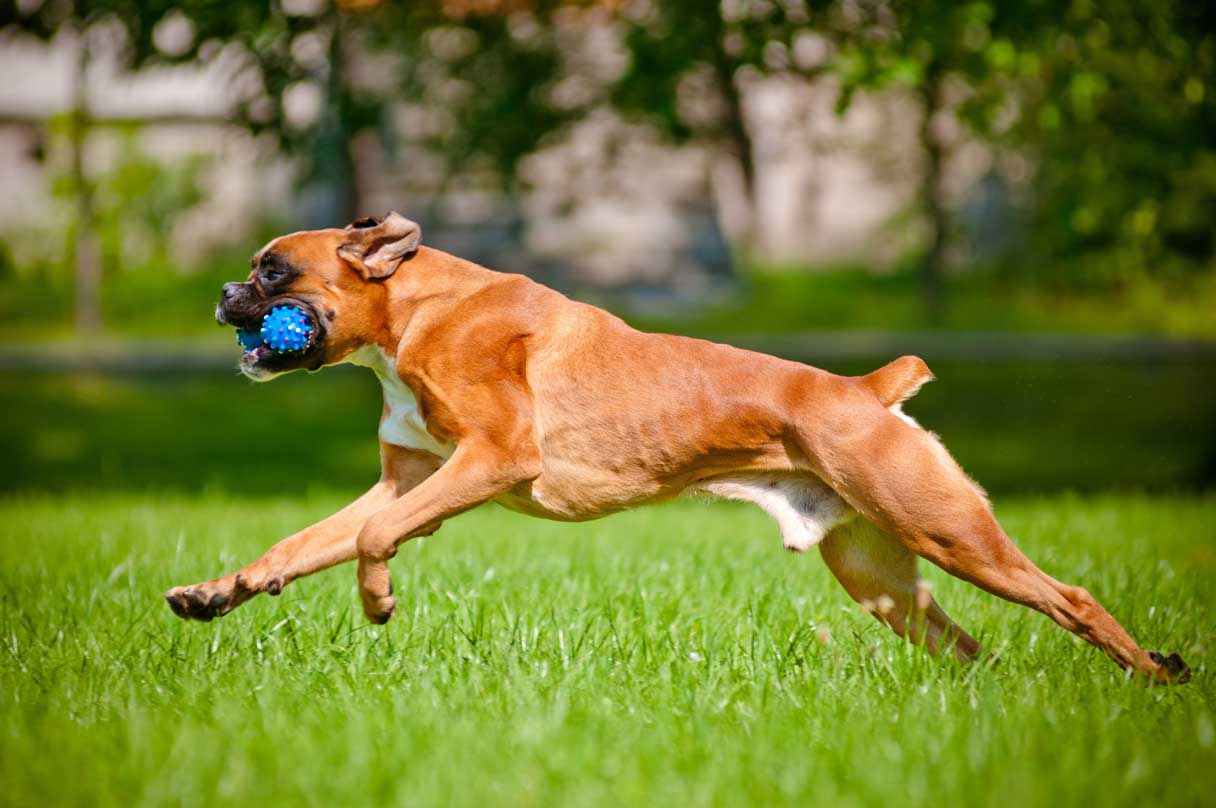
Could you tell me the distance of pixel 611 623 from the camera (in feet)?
16.8

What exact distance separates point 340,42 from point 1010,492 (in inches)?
296

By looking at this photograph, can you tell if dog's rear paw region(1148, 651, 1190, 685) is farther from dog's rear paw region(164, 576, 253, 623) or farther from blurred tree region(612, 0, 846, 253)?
blurred tree region(612, 0, 846, 253)

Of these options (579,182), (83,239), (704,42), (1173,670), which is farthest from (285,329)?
(83,239)

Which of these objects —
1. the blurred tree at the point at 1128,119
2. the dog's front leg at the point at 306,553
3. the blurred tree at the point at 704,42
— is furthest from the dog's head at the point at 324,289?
the blurred tree at the point at 1128,119

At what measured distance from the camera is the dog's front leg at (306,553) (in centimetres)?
472

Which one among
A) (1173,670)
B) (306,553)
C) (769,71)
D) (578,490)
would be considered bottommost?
(1173,670)

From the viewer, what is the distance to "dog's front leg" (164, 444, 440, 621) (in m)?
4.72

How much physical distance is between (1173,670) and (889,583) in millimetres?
1047

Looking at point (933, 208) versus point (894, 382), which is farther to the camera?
point (933, 208)

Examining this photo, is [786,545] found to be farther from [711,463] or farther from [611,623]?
[611,623]

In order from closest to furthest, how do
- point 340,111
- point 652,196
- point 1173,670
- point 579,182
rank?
point 1173,670
point 340,111
point 579,182
point 652,196

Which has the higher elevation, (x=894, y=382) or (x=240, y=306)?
(x=240, y=306)

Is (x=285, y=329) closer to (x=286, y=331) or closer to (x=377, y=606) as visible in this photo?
(x=286, y=331)

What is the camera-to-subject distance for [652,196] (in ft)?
63.0
